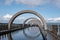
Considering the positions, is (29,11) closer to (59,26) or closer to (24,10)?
(24,10)

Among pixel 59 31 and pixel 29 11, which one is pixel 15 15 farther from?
pixel 59 31

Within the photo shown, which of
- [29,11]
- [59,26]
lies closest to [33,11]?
[29,11]

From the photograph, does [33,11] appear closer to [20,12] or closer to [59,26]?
[20,12]

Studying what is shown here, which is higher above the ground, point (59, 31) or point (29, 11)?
point (29, 11)

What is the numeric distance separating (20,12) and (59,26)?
15550 millimetres

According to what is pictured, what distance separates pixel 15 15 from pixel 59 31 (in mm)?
16848

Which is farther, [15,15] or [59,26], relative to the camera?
[15,15]

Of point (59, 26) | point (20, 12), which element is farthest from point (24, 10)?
point (59, 26)

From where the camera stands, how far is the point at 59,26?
762 inches

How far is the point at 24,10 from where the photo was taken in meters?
33.8

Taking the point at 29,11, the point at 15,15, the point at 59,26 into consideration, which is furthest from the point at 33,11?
the point at 59,26

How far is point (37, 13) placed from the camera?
3484 cm

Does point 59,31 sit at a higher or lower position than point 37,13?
lower

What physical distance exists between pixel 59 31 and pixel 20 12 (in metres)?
16.3
